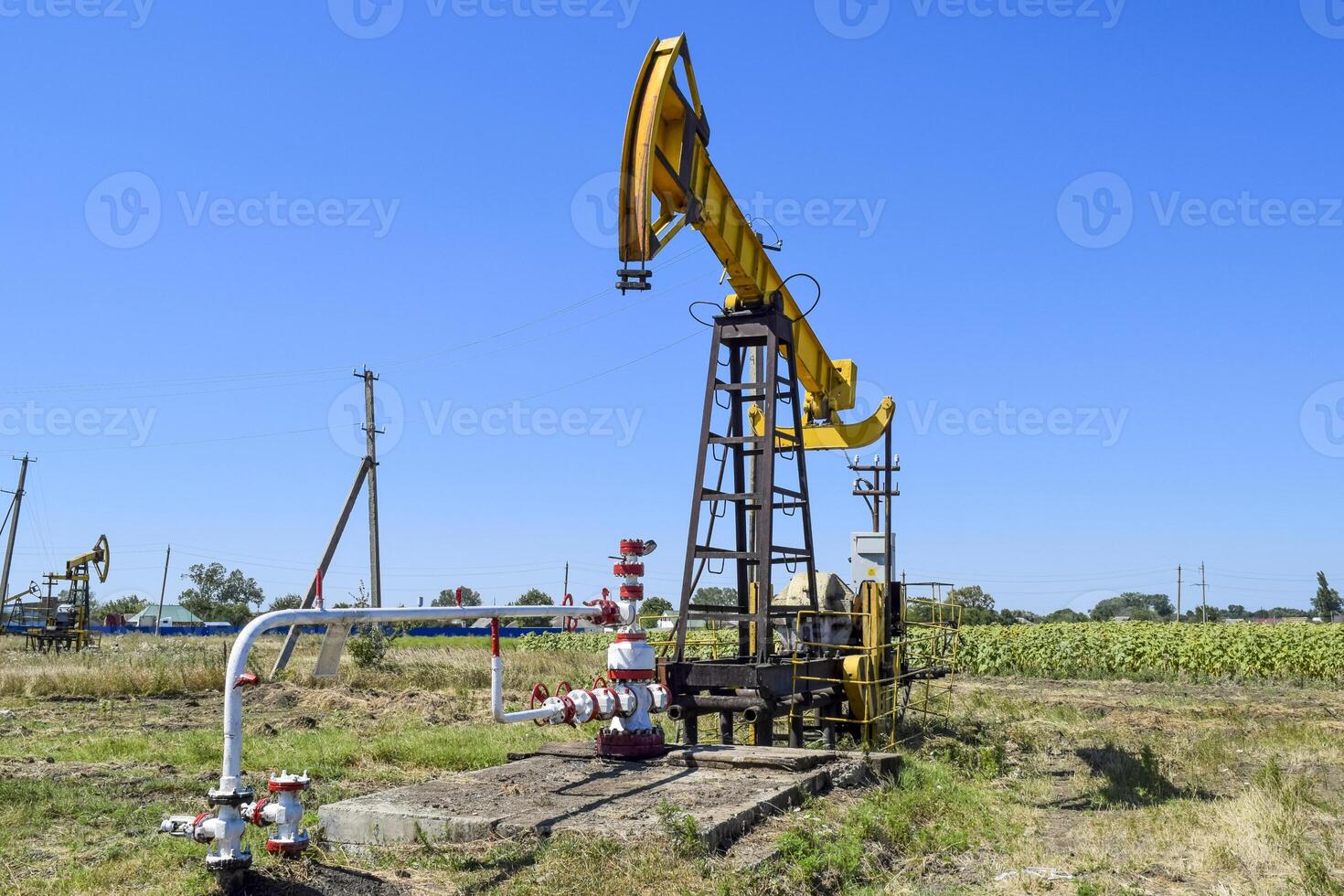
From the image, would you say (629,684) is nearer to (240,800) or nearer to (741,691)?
(741,691)

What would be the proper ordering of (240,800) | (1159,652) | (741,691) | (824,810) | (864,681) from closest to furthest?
(240,800)
(824,810)
(741,691)
(864,681)
(1159,652)

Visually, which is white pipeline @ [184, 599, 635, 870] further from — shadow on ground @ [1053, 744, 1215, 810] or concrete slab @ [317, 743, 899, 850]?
shadow on ground @ [1053, 744, 1215, 810]

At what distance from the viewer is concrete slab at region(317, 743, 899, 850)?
6566mm

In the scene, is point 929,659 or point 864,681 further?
point 929,659

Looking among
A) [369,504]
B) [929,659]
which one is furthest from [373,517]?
[929,659]

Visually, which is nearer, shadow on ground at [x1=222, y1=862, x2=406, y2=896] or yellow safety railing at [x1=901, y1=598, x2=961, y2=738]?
shadow on ground at [x1=222, y1=862, x2=406, y2=896]

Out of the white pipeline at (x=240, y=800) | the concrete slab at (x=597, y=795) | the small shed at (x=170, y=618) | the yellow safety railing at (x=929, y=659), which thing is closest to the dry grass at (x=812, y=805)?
the concrete slab at (x=597, y=795)

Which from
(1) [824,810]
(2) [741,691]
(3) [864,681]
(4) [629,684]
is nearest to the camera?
(1) [824,810]

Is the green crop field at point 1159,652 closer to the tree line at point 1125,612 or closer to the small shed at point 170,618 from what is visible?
the tree line at point 1125,612

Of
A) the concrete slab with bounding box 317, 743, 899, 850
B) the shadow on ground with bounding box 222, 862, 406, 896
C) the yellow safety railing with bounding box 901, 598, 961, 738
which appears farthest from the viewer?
the yellow safety railing with bounding box 901, 598, 961, 738

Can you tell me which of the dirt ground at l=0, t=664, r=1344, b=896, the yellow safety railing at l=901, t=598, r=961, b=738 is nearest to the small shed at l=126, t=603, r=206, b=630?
the dirt ground at l=0, t=664, r=1344, b=896

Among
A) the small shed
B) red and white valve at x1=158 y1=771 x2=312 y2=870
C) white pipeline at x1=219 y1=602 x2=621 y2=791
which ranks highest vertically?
white pipeline at x1=219 y1=602 x2=621 y2=791

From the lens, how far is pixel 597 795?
24.6 ft

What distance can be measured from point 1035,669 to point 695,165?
24.0m
